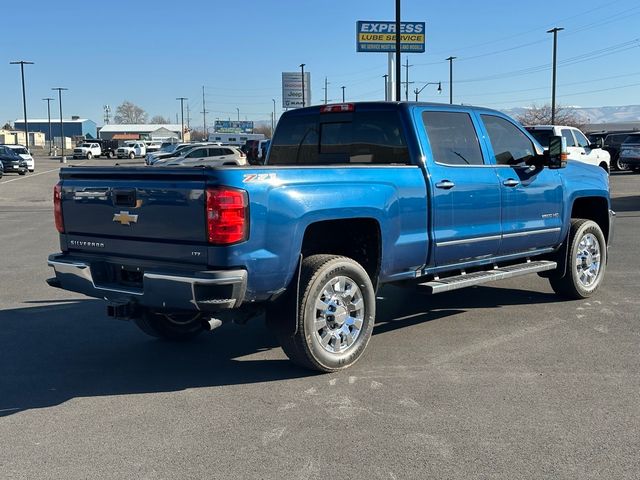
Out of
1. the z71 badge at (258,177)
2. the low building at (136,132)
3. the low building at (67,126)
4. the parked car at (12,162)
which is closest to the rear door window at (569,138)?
the z71 badge at (258,177)

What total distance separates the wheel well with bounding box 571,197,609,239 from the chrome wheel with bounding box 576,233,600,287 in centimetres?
40

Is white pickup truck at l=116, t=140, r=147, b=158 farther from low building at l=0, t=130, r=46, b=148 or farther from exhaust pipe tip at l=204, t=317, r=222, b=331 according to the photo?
exhaust pipe tip at l=204, t=317, r=222, b=331

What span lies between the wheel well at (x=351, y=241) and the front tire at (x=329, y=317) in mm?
218

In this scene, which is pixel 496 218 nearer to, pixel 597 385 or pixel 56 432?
pixel 597 385

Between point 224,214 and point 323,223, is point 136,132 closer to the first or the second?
point 323,223

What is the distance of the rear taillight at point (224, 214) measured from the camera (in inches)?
170

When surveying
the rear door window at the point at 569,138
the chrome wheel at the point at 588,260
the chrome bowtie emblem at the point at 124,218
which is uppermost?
the rear door window at the point at 569,138

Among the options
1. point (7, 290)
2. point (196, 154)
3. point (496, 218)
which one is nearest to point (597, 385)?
point (496, 218)

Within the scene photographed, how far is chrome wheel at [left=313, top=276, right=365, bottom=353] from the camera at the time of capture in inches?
198

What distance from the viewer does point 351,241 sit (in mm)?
5574

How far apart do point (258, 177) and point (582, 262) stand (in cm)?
467

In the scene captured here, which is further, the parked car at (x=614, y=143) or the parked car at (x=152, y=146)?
the parked car at (x=152, y=146)

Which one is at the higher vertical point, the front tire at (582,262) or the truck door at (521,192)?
the truck door at (521,192)

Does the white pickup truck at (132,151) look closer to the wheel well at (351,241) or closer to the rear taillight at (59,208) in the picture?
the rear taillight at (59,208)
